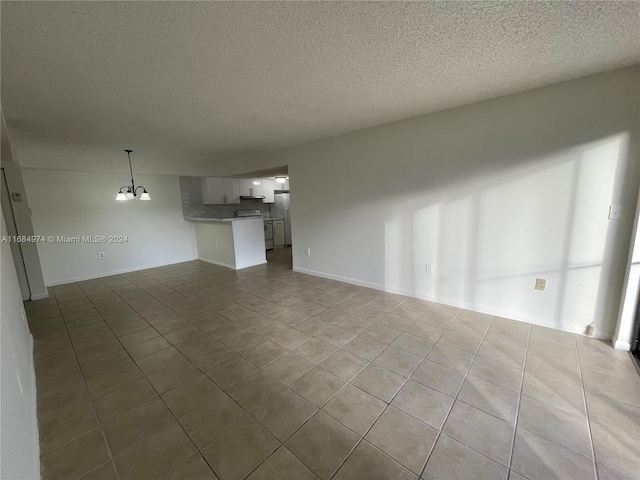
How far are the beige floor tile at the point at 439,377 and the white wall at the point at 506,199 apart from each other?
52.8 inches

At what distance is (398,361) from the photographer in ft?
7.15

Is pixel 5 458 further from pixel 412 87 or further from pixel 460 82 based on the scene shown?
pixel 460 82

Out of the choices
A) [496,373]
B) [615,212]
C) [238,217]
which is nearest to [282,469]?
[496,373]

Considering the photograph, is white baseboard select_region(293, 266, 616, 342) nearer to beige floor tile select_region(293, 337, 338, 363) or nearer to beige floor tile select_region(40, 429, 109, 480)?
beige floor tile select_region(293, 337, 338, 363)

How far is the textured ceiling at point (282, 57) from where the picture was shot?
1387 mm

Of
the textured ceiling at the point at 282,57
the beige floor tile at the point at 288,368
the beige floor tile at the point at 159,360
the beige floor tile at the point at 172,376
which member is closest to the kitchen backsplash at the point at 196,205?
the textured ceiling at the point at 282,57

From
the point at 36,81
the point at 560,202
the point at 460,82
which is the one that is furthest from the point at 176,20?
the point at 560,202

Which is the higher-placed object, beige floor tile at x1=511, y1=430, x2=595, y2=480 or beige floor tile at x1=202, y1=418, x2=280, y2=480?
beige floor tile at x1=202, y1=418, x2=280, y2=480

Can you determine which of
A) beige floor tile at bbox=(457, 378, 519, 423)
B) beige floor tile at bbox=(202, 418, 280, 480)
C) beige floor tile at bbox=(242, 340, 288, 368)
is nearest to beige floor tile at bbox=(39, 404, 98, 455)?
beige floor tile at bbox=(202, 418, 280, 480)

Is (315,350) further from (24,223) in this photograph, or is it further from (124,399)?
(24,223)

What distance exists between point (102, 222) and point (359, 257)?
5.00 m

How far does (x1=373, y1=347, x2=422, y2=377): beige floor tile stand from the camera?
2076 millimetres

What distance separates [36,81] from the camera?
1.99 metres

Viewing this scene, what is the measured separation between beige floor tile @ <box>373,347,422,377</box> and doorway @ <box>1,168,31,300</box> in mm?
4945
